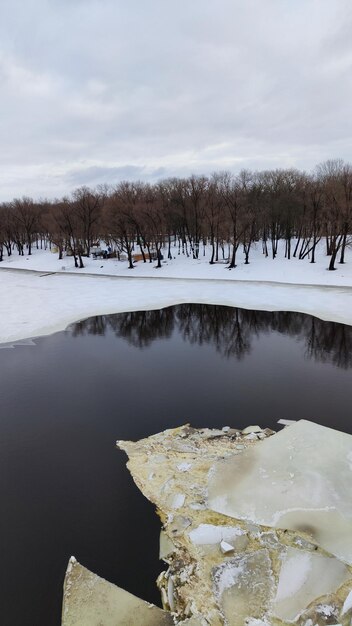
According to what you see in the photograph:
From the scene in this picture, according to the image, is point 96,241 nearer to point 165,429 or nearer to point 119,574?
point 165,429

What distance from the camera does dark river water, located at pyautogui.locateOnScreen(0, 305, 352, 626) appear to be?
761cm

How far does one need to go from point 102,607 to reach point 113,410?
714 centimetres

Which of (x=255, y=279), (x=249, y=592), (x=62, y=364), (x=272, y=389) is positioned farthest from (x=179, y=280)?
(x=249, y=592)

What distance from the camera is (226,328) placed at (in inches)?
939

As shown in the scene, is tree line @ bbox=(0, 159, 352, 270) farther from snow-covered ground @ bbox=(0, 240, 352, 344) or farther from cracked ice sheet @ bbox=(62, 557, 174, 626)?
cracked ice sheet @ bbox=(62, 557, 174, 626)

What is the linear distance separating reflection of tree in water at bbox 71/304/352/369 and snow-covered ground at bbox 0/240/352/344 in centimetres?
120

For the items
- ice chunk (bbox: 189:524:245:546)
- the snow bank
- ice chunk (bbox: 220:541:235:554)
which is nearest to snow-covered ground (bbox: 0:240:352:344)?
the snow bank

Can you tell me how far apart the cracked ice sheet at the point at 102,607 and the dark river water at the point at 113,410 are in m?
0.19

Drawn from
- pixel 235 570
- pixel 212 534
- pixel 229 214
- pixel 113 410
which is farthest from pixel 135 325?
pixel 229 214

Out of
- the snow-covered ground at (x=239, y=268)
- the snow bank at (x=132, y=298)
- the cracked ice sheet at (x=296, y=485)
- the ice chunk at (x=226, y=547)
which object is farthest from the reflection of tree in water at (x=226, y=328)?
the snow-covered ground at (x=239, y=268)

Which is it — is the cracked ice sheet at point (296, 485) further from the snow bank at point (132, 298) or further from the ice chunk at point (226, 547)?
the snow bank at point (132, 298)

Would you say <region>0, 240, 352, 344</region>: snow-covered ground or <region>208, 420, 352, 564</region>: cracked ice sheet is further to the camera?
<region>0, 240, 352, 344</region>: snow-covered ground

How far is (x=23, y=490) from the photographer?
9641 mm

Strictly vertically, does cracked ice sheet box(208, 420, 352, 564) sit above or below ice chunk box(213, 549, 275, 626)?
above
